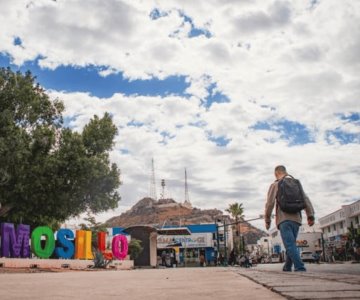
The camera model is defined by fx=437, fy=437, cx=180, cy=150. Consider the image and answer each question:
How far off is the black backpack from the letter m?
1493 cm

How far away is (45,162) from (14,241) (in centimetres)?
463

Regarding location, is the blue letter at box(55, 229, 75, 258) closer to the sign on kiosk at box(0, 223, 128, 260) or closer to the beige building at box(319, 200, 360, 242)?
the sign on kiosk at box(0, 223, 128, 260)

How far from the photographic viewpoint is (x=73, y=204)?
949 inches

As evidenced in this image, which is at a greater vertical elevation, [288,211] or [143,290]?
[288,211]

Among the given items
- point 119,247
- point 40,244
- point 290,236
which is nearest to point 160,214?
point 119,247

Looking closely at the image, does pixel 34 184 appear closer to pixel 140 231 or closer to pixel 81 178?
pixel 81 178

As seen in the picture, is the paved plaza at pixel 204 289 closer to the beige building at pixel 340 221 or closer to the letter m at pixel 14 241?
the letter m at pixel 14 241

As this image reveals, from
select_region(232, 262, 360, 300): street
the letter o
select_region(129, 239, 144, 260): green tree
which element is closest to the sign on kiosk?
the letter o

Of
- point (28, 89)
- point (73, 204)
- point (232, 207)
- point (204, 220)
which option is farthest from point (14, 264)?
point (204, 220)

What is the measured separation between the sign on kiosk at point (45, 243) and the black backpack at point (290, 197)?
49.0 feet

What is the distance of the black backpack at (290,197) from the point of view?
24.0ft

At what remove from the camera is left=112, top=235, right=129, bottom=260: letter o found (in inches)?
1243

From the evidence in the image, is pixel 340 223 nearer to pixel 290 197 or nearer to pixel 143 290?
pixel 290 197

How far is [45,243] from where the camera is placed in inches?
872
